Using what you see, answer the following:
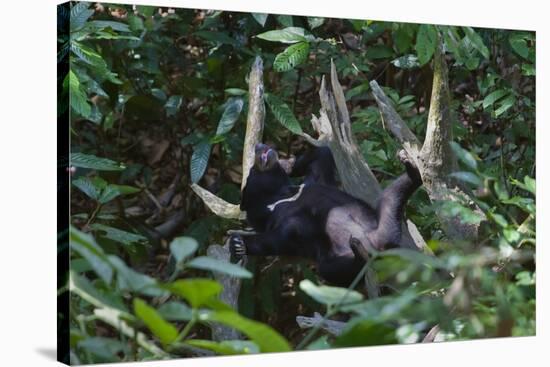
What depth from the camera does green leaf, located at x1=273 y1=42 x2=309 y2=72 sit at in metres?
3.15

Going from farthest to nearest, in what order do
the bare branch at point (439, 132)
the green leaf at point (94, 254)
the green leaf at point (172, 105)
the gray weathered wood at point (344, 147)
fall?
the bare branch at point (439, 132) < the gray weathered wood at point (344, 147) < the green leaf at point (172, 105) < the green leaf at point (94, 254)

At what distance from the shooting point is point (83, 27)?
2.82 m

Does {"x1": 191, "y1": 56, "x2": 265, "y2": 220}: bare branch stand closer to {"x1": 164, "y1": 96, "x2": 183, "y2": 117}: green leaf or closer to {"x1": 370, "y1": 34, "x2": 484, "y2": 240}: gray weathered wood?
{"x1": 164, "y1": 96, "x2": 183, "y2": 117}: green leaf

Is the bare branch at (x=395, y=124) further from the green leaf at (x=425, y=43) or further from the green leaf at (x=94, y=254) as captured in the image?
the green leaf at (x=94, y=254)

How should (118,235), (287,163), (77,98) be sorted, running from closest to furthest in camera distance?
(77,98)
(118,235)
(287,163)

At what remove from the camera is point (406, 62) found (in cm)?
333

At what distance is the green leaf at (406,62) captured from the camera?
3.32 metres

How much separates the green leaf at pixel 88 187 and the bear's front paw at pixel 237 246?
1.67 feet

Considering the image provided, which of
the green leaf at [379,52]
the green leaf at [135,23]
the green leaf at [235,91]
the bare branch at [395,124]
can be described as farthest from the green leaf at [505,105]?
the green leaf at [135,23]

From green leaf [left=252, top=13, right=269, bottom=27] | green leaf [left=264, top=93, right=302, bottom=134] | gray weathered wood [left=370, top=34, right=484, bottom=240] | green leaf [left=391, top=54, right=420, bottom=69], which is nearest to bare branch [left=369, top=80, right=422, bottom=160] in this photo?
gray weathered wood [left=370, top=34, right=484, bottom=240]

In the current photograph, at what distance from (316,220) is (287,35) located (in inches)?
25.5

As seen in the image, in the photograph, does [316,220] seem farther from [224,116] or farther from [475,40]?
[475,40]

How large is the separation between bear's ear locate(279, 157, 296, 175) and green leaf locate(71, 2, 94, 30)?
0.81 meters

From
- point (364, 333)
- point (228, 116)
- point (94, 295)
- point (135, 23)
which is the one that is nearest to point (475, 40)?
point (228, 116)
